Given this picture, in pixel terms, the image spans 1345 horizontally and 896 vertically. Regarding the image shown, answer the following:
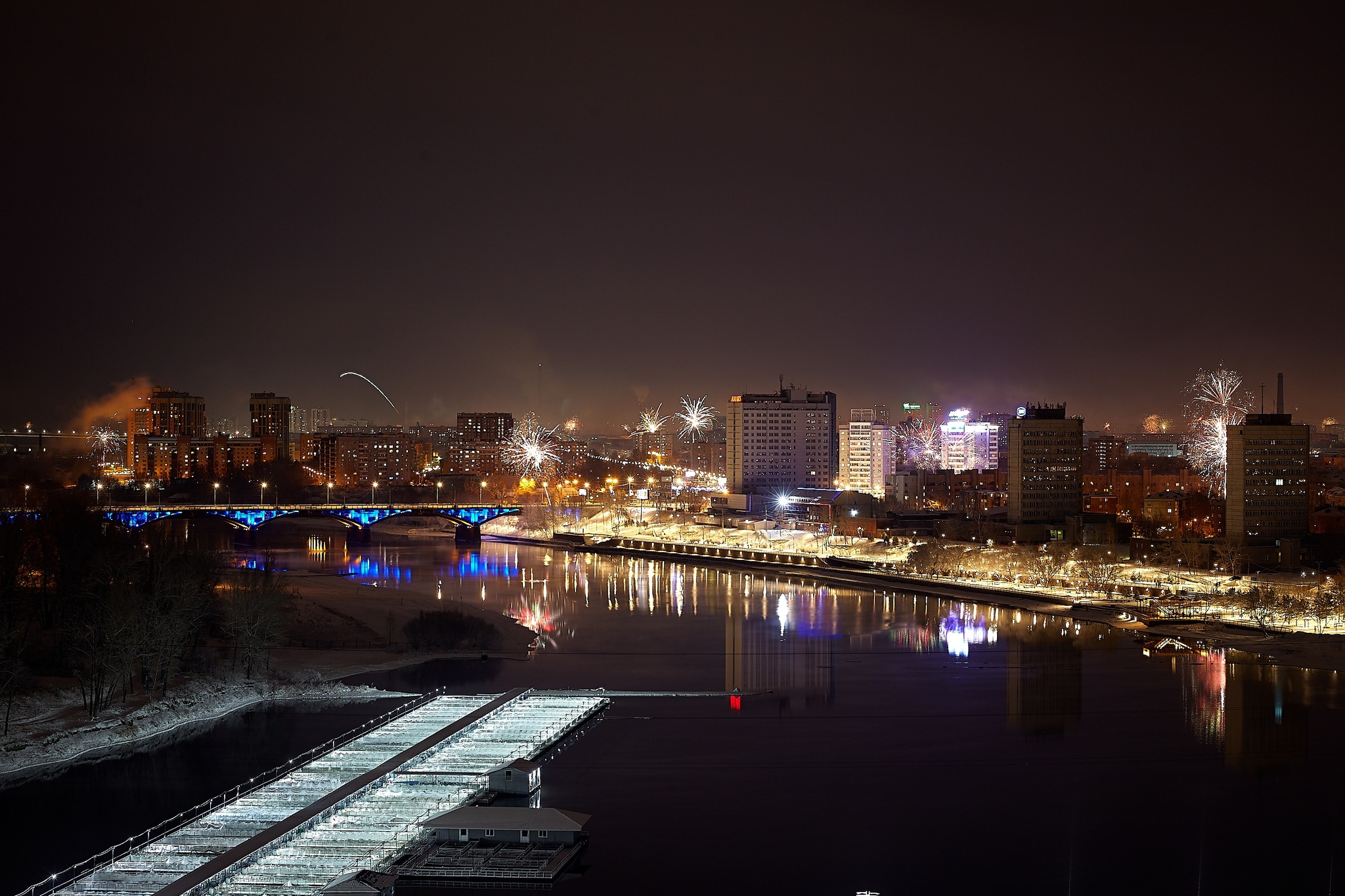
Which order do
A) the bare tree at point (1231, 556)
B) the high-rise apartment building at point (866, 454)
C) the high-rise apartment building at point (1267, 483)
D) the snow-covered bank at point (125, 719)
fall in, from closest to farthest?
the snow-covered bank at point (125, 719) → the bare tree at point (1231, 556) → the high-rise apartment building at point (1267, 483) → the high-rise apartment building at point (866, 454)

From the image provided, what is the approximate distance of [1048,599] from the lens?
22.2 meters

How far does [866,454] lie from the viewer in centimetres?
6094

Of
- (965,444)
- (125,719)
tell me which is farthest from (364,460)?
(125,719)

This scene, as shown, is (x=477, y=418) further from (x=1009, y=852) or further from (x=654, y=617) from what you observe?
(x=1009, y=852)

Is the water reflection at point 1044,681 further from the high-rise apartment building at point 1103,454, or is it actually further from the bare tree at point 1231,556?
the high-rise apartment building at point 1103,454

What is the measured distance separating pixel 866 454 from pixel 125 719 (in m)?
50.3

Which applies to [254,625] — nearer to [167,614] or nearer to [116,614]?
[167,614]

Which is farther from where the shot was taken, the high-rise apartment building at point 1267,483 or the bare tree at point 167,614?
the high-rise apartment building at point 1267,483

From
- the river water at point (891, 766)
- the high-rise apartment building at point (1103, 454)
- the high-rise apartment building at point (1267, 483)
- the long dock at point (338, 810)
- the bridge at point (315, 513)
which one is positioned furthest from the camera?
the high-rise apartment building at point (1103, 454)

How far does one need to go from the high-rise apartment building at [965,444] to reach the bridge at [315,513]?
28.5m

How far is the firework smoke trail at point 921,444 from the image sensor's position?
185 ft

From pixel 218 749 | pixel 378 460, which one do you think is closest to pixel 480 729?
pixel 218 749

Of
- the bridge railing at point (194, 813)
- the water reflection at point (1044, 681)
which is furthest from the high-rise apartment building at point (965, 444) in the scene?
the bridge railing at point (194, 813)

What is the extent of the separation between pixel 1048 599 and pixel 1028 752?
10491 mm
